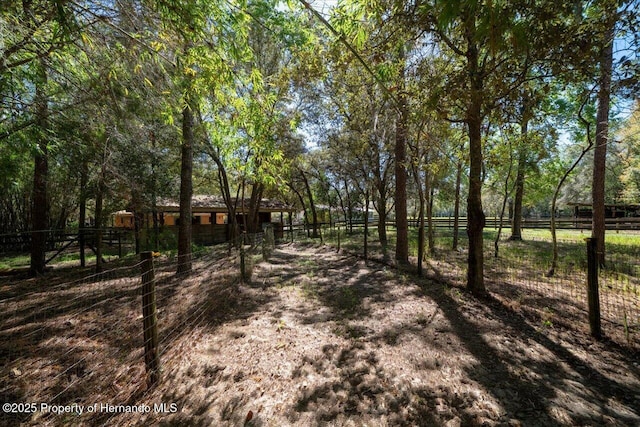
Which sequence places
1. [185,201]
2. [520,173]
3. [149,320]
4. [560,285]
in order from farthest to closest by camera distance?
1. [520,173]
2. [185,201]
3. [560,285]
4. [149,320]

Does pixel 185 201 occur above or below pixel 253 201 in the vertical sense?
below

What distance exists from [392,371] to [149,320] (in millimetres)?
2725

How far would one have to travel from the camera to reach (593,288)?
360 cm

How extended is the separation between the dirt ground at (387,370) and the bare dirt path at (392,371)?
0.5 inches

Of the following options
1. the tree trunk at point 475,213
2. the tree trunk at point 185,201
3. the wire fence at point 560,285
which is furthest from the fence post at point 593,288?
the tree trunk at point 185,201

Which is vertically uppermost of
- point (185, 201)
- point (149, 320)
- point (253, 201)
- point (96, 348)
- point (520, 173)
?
point (520, 173)

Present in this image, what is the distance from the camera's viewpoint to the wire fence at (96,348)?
8.14 ft

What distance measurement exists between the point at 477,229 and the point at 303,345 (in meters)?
4.11

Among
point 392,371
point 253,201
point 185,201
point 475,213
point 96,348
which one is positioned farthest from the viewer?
point 253,201

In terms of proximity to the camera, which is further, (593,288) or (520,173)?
(520,173)

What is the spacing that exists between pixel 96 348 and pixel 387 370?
3.90 metres

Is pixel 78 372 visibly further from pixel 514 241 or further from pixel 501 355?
pixel 514 241

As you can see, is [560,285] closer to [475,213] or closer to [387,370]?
[475,213]

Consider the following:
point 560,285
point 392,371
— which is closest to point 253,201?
point 560,285
